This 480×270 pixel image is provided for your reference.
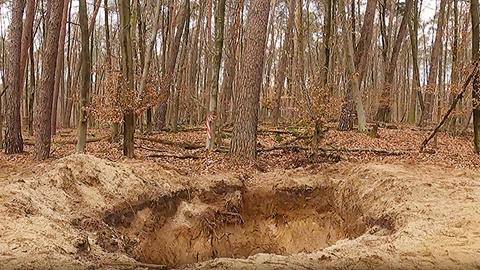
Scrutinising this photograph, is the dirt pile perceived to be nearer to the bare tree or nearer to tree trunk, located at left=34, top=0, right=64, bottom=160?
tree trunk, located at left=34, top=0, right=64, bottom=160

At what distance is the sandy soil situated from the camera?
5426 mm

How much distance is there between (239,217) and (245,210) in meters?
0.28

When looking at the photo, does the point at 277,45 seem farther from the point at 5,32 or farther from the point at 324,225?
the point at 324,225

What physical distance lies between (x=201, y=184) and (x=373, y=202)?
3.71 metres

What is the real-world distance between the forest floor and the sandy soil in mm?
23

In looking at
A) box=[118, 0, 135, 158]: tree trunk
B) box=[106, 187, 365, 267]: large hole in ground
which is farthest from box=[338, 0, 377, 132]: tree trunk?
box=[118, 0, 135, 158]: tree trunk

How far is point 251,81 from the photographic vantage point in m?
12.0

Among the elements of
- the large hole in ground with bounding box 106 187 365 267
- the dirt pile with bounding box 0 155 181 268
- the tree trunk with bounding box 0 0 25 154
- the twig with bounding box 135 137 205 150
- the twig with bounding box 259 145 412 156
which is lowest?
the large hole in ground with bounding box 106 187 365 267

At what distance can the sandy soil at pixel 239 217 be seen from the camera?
5426 mm

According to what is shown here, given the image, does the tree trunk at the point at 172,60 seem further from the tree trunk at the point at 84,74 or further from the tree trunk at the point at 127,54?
the tree trunk at the point at 127,54

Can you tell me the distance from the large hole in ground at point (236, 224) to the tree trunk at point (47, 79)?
12.8 feet

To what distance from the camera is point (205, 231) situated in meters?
9.82

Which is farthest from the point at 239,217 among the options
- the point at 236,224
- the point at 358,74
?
the point at 358,74

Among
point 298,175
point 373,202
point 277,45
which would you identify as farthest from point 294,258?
point 277,45
